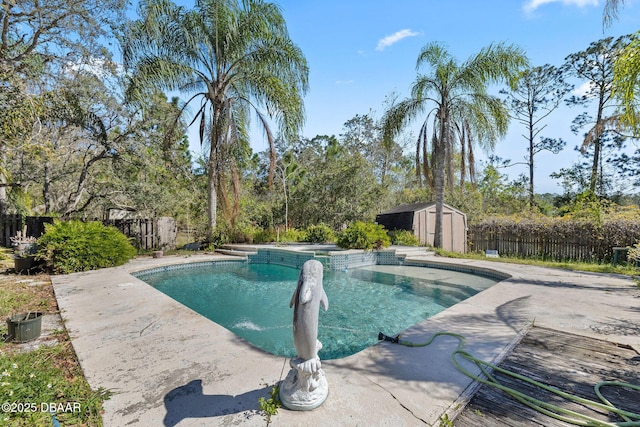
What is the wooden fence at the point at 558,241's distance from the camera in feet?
30.4

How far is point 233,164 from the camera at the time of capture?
10.5 meters

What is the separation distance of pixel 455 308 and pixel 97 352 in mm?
4502

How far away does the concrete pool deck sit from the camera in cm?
200

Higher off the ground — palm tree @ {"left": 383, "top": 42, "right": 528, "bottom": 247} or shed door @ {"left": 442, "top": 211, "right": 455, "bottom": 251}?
palm tree @ {"left": 383, "top": 42, "right": 528, "bottom": 247}

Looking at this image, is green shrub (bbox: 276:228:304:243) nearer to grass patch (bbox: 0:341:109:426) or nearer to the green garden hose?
grass patch (bbox: 0:341:109:426)

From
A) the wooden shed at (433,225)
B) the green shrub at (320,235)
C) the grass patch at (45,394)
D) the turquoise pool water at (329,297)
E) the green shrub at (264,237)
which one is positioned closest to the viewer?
the grass patch at (45,394)

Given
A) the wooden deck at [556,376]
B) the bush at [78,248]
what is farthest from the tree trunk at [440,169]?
the bush at [78,248]

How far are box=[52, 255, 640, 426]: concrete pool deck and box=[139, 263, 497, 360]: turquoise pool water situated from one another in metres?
0.95

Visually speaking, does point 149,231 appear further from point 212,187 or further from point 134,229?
point 212,187

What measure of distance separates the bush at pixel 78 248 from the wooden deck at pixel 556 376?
880cm

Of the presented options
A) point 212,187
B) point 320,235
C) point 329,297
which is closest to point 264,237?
point 320,235

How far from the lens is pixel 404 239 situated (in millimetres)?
12688

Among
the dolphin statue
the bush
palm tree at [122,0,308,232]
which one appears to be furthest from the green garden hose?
palm tree at [122,0,308,232]

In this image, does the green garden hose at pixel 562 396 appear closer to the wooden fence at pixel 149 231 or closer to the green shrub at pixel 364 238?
the green shrub at pixel 364 238
